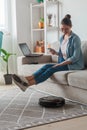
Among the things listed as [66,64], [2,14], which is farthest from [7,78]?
[66,64]

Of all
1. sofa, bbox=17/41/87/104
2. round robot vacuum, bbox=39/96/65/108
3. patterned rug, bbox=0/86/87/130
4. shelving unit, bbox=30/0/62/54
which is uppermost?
shelving unit, bbox=30/0/62/54

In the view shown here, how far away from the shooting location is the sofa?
3.07 m

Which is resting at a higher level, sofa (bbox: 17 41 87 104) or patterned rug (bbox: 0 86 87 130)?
sofa (bbox: 17 41 87 104)

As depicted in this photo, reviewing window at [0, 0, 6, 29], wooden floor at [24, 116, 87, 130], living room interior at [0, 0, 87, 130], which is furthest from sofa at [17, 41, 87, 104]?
window at [0, 0, 6, 29]

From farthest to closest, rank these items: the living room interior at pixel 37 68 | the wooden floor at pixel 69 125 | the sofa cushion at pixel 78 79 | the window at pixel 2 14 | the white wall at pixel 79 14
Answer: the window at pixel 2 14 < the white wall at pixel 79 14 < the sofa cushion at pixel 78 79 < the living room interior at pixel 37 68 < the wooden floor at pixel 69 125

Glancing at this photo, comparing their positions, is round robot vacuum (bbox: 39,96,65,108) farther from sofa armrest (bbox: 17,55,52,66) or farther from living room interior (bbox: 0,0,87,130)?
sofa armrest (bbox: 17,55,52,66)

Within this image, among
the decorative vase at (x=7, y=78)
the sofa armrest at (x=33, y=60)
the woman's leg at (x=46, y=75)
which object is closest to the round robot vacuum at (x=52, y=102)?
the woman's leg at (x=46, y=75)

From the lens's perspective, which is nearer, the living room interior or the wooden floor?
the wooden floor

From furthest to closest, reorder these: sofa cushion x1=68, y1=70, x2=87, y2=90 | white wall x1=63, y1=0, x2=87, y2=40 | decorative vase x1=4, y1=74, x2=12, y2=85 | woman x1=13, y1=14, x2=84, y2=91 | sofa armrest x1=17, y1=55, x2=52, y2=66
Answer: decorative vase x1=4, y1=74, x2=12, y2=85, white wall x1=63, y1=0, x2=87, y2=40, sofa armrest x1=17, y1=55, x2=52, y2=66, woman x1=13, y1=14, x2=84, y2=91, sofa cushion x1=68, y1=70, x2=87, y2=90

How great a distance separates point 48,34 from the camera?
5340 mm

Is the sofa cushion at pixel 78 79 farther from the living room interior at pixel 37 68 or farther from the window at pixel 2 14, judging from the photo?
the window at pixel 2 14

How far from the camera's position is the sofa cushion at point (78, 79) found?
117 inches

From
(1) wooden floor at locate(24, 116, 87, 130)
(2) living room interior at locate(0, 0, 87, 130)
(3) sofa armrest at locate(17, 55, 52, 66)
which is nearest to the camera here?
(1) wooden floor at locate(24, 116, 87, 130)

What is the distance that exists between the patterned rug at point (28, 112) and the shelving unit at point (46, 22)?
65.1 inches
